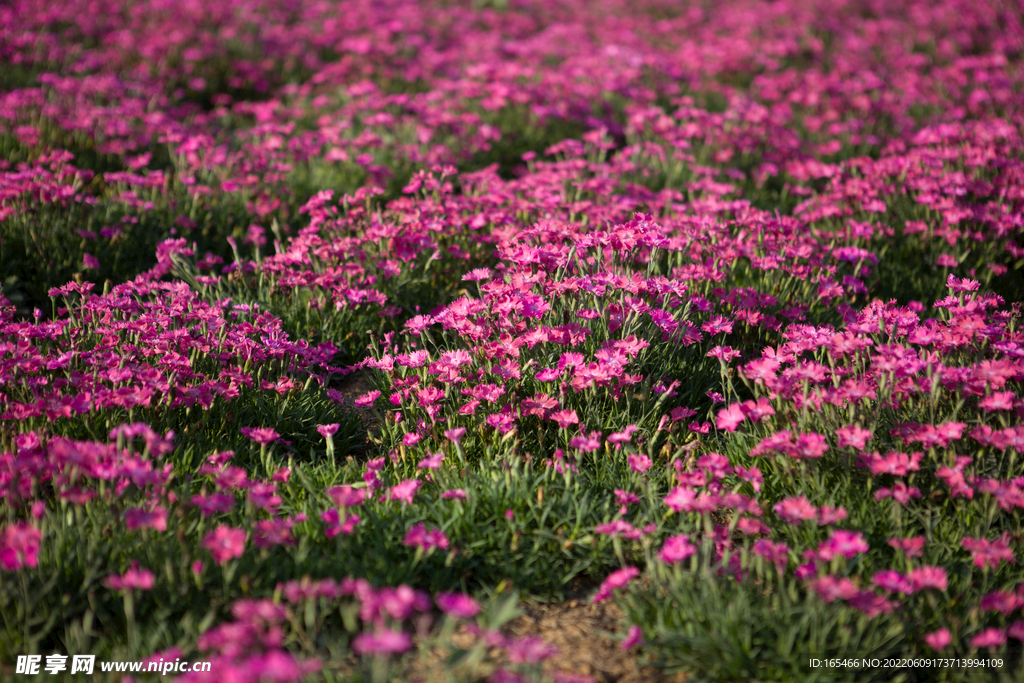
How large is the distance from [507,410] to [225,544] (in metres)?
1.40

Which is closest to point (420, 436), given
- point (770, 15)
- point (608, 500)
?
point (608, 500)

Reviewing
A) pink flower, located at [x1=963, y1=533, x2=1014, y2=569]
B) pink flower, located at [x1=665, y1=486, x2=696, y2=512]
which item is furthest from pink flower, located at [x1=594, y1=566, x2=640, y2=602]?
pink flower, located at [x1=963, y1=533, x2=1014, y2=569]

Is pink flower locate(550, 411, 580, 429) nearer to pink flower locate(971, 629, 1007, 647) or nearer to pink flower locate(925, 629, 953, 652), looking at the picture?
pink flower locate(925, 629, 953, 652)

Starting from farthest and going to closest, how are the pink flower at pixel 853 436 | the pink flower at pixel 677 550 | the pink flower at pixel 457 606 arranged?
the pink flower at pixel 853 436 < the pink flower at pixel 677 550 < the pink flower at pixel 457 606

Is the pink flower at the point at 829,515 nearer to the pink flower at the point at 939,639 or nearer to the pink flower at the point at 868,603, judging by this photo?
the pink flower at the point at 868,603

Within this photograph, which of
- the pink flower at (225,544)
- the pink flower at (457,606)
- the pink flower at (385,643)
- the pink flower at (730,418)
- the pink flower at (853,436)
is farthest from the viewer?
→ the pink flower at (730,418)

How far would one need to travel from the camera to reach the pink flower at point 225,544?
2.11 metres

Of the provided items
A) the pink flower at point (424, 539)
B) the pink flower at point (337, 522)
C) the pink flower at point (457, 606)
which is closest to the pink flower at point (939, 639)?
the pink flower at point (457, 606)

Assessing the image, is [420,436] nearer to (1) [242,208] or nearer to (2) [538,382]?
(2) [538,382]

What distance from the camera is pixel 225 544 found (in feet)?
6.98

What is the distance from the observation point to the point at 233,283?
459cm

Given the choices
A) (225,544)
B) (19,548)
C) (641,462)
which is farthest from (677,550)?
(19,548)

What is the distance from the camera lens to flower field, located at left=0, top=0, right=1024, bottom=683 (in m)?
2.25

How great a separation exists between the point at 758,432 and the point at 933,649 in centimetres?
108
